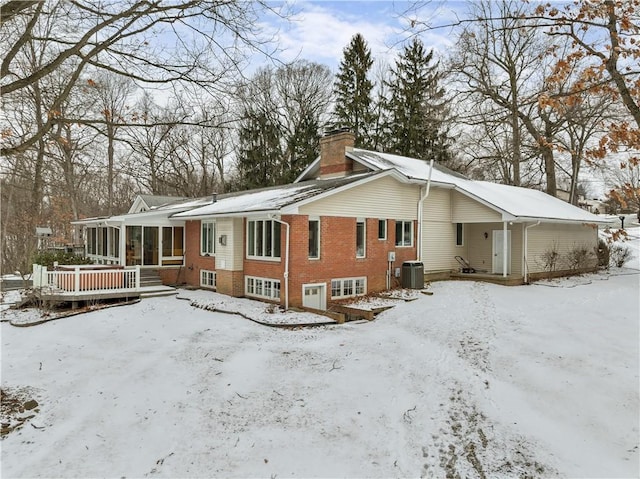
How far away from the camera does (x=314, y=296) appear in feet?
43.6

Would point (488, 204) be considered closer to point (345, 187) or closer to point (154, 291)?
point (345, 187)

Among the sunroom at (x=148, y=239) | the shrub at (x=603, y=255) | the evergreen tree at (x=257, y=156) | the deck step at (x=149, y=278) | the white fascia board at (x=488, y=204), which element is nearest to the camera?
the white fascia board at (x=488, y=204)

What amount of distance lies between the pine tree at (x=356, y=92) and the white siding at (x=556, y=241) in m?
18.4

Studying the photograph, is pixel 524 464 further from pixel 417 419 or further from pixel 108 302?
pixel 108 302

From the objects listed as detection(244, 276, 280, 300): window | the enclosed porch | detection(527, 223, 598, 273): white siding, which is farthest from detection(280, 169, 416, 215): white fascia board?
the enclosed porch

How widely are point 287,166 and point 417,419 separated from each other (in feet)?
100.0

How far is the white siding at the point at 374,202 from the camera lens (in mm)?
13359

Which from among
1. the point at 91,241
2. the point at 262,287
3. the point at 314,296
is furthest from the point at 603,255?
the point at 91,241

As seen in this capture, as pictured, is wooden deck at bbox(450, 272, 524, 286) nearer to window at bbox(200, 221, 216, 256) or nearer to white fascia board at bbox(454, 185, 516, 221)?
white fascia board at bbox(454, 185, 516, 221)

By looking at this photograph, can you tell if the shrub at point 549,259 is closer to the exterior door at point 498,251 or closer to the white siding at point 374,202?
the exterior door at point 498,251

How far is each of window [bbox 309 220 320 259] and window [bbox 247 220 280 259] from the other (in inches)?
43.2

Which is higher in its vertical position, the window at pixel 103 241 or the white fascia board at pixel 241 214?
the white fascia board at pixel 241 214

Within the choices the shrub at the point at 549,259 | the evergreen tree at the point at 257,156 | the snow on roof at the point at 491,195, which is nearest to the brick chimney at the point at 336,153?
the snow on roof at the point at 491,195

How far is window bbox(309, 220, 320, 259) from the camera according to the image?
43.3ft
